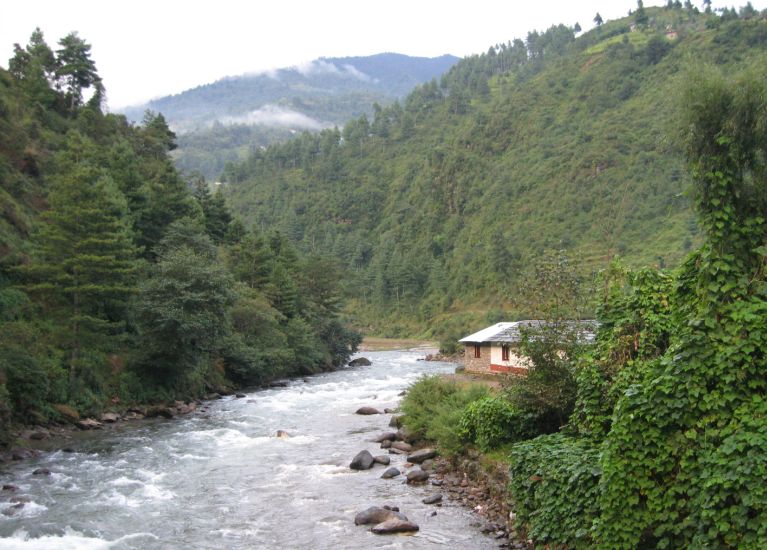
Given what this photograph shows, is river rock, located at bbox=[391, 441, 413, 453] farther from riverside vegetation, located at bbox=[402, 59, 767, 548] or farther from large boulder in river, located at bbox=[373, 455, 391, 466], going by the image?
riverside vegetation, located at bbox=[402, 59, 767, 548]

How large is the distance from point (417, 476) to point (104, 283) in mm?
20947

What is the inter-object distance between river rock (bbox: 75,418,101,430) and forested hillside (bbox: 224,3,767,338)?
55.4 metres

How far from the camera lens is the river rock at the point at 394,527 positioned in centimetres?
1460

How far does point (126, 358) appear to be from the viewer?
35.4 metres

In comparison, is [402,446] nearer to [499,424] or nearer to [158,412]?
[499,424]

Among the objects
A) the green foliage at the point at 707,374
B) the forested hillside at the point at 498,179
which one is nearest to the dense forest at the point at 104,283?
the green foliage at the point at 707,374

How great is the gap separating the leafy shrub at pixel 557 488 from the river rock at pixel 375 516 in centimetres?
333

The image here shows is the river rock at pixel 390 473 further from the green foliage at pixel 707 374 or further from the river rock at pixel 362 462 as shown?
the green foliage at pixel 707 374

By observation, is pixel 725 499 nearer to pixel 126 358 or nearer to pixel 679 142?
pixel 679 142

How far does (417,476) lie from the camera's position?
19.1 metres

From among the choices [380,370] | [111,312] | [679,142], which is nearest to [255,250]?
[380,370]

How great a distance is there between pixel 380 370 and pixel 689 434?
51.3m

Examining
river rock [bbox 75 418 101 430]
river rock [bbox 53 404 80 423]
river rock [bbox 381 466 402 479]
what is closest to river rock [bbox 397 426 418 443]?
river rock [bbox 381 466 402 479]

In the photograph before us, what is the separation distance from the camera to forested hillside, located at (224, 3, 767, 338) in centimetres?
10269
